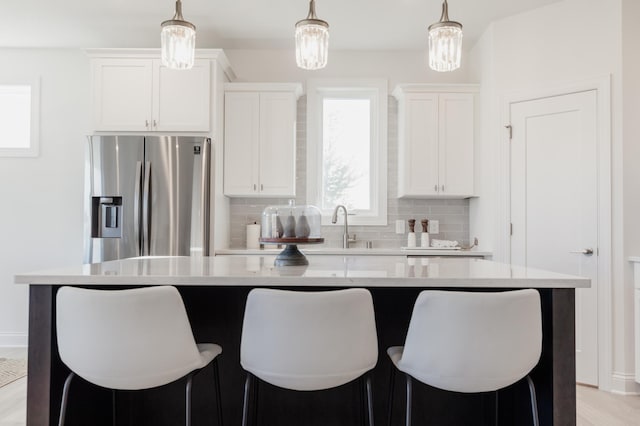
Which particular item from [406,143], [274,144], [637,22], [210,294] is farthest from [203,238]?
[637,22]

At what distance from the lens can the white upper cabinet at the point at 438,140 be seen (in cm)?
411

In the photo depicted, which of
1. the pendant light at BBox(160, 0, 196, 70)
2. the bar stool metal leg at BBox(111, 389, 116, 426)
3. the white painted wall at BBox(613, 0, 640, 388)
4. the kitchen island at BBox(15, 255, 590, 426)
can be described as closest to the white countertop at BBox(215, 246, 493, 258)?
the white painted wall at BBox(613, 0, 640, 388)

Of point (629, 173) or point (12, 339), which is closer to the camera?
point (629, 173)

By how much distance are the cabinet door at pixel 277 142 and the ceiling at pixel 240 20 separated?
598 millimetres

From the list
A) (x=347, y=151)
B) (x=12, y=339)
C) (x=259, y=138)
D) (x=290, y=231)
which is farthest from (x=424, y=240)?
(x=12, y=339)

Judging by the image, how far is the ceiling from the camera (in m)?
3.54

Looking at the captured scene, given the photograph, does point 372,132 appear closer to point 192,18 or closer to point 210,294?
point 192,18

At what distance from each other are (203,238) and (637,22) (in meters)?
3.43

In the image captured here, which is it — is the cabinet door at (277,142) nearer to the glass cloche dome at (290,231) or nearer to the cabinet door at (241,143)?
the cabinet door at (241,143)

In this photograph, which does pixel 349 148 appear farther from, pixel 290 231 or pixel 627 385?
pixel 627 385

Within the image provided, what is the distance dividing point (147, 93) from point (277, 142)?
1.13 m

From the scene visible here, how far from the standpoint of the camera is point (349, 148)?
181 inches

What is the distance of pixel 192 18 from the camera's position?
3777 millimetres

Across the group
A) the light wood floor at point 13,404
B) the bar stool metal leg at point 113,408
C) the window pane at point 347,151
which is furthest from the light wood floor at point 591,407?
the window pane at point 347,151
